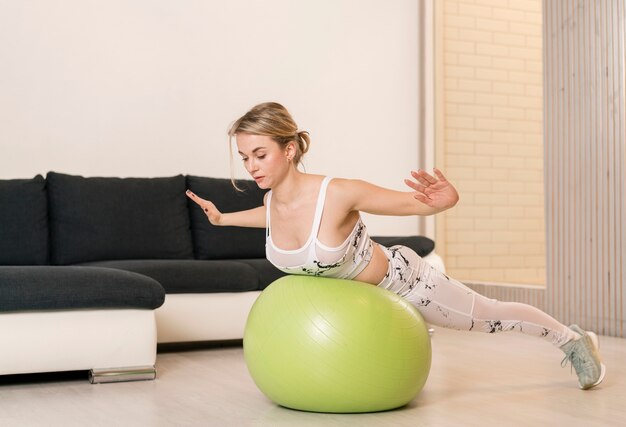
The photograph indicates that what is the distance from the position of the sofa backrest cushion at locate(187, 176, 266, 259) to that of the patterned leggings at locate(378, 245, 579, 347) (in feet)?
7.06

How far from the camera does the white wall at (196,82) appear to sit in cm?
523

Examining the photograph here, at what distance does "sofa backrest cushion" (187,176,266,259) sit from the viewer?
201 inches

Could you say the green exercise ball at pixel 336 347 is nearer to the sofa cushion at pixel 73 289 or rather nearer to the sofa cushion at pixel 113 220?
the sofa cushion at pixel 73 289

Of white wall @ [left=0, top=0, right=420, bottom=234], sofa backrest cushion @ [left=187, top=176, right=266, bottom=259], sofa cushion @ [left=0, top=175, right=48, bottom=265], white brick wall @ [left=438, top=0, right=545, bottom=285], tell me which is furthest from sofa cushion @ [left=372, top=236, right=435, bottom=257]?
sofa cushion @ [left=0, top=175, right=48, bottom=265]

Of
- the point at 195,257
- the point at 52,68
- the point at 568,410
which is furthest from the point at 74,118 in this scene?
the point at 568,410

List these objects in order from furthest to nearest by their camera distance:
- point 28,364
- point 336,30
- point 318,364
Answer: point 336,30, point 28,364, point 318,364

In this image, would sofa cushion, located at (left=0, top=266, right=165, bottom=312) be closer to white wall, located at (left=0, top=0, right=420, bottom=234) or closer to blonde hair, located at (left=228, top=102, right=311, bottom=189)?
blonde hair, located at (left=228, top=102, right=311, bottom=189)

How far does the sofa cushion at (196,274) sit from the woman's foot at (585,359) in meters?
1.80

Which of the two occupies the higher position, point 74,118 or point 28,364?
point 74,118

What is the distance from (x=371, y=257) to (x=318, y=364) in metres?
0.50

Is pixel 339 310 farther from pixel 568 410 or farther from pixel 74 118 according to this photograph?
pixel 74 118

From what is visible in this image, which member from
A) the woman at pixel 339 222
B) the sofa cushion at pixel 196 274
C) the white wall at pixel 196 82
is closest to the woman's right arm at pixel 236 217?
the woman at pixel 339 222

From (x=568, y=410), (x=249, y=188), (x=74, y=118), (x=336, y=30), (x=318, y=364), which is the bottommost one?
(x=568, y=410)

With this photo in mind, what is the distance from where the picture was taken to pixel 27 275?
3.34 meters
